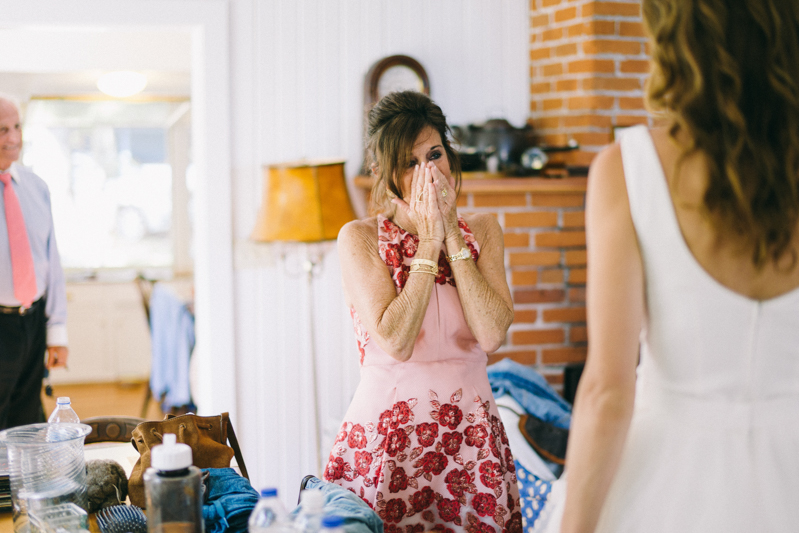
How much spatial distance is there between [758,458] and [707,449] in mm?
61

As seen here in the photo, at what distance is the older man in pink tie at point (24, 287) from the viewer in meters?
2.61

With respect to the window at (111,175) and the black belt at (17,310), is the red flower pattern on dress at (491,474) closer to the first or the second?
the black belt at (17,310)

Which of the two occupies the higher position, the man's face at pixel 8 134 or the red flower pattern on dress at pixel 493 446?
the man's face at pixel 8 134

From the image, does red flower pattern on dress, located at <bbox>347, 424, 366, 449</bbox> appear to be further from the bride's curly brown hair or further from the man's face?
the man's face

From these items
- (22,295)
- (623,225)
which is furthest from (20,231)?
(623,225)

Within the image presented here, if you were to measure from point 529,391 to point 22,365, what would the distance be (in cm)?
192

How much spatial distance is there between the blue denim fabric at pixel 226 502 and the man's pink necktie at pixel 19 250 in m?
1.73

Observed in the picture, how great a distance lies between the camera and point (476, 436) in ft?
4.86

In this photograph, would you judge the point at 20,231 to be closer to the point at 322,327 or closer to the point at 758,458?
the point at 322,327

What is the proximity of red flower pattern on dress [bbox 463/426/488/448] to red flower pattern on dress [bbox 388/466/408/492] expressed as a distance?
0.15 m

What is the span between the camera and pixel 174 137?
6.76 meters

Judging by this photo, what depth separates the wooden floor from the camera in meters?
5.22

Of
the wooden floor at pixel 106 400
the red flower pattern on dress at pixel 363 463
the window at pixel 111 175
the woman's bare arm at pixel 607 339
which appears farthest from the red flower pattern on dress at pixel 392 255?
the window at pixel 111 175

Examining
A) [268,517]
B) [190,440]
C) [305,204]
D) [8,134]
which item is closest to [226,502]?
[190,440]
